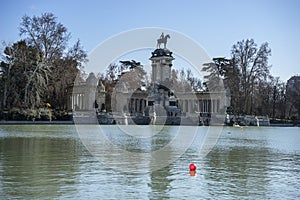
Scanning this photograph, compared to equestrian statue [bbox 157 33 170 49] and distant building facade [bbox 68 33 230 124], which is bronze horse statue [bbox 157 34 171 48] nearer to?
equestrian statue [bbox 157 33 170 49]

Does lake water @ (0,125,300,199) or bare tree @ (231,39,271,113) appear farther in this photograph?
bare tree @ (231,39,271,113)

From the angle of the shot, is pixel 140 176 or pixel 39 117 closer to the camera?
pixel 140 176

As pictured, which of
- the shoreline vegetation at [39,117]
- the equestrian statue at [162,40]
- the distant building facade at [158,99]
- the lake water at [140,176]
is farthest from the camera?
the equestrian statue at [162,40]

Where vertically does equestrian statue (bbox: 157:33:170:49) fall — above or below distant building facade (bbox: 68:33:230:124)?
Answer: above

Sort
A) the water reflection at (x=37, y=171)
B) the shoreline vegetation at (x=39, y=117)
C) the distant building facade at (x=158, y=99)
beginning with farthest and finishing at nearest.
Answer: the distant building facade at (x=158, y=99) → the shoreline vegetation at (x=39, y=117) → the water reflection at (x=37, y=171)

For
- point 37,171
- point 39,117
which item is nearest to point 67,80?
point 39,117

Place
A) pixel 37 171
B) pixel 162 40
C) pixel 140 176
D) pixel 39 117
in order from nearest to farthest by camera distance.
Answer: pixel 140 176 < pixel 37 171 < pixel 39 117 < pixel 162 40

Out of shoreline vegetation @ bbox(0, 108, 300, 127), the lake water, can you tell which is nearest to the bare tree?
shoreline vegetation @ bbox(0, 108, 300, 127)

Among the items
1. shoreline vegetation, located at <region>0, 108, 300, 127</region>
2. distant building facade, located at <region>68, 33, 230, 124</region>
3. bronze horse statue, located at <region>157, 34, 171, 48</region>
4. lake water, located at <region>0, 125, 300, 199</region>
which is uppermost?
bronze horse statue, located at <region>157, 34, 171, 48</region>

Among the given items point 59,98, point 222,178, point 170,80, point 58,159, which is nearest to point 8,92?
point 59,98

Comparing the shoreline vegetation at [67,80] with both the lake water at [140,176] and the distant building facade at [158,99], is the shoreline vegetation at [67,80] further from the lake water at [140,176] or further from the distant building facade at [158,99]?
the lake water at [140,176]

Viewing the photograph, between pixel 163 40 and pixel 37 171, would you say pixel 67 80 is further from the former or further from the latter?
pixel 37 171

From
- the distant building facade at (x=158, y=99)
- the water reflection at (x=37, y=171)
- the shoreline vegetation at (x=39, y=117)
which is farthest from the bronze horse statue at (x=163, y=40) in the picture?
the water reflection at (x=37, y=171)

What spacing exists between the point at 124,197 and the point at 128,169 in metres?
3.56
